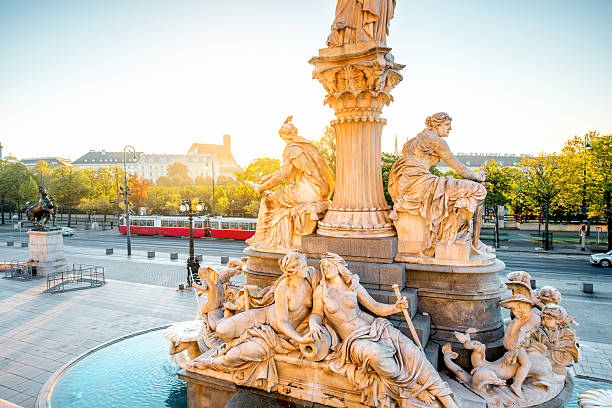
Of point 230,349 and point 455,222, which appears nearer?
point 230,349

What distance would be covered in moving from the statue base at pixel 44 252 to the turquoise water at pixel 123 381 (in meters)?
12.1

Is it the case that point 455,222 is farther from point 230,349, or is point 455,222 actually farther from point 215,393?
point 215,393

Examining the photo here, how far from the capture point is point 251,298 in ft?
19.6

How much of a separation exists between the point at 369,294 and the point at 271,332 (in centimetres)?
164

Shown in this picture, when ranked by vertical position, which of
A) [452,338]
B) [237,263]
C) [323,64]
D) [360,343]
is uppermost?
[323,64]

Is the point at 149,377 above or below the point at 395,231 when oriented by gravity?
below

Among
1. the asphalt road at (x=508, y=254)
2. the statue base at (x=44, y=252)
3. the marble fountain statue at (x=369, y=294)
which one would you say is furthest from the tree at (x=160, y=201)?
the marble fountain statue at (x=369, y=294)

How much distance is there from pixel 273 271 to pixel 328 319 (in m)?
2.30

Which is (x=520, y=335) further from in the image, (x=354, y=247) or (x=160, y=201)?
(x=160, y=201)

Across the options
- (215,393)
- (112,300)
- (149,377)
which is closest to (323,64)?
(215,393)

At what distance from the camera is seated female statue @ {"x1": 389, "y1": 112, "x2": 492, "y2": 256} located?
6.10 m

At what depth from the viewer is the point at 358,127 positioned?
7.01m

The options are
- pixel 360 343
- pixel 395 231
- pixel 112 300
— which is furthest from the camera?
pixel 112 300

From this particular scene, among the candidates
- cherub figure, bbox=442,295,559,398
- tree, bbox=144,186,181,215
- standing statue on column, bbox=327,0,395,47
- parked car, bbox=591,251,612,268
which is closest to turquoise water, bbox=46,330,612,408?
cherub figure, bbox=442,295,559,398
